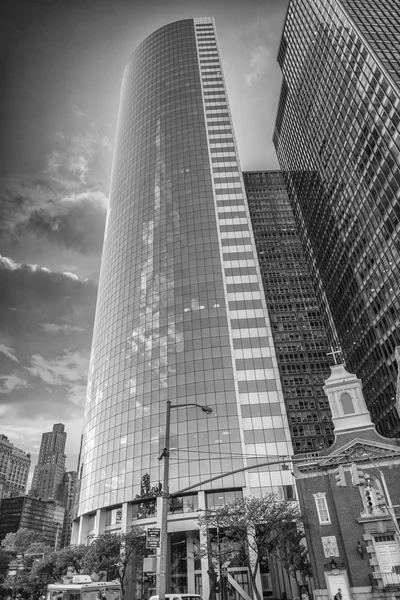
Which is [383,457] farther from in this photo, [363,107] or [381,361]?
[363,107]

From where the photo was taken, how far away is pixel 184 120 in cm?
12450

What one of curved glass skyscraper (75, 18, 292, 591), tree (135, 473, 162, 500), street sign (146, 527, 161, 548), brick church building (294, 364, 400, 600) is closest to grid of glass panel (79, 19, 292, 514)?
curved glass skyscraper (75, 18, 292, 591)

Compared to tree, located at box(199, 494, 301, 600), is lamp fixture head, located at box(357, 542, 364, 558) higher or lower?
lower

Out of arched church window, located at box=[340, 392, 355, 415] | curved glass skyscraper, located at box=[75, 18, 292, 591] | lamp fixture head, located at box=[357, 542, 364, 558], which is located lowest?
lamp fixture head, located at box=[357, 542, 364, 558]

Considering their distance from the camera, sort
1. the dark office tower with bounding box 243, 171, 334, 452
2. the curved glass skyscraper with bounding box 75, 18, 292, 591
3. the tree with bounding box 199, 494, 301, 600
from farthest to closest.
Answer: the dark office tower with bounding box 243, 171, 334, 452 < the curved glass skyscraper with bounding box 75, 18, 292, 591 < the tree with bounding box 199, 494, 301, 600

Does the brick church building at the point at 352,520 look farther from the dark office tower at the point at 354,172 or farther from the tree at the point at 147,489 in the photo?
the dark office tower at the point at 354,172

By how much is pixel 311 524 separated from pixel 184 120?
372 feet

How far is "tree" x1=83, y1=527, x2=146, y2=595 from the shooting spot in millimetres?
52706

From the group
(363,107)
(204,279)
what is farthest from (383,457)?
(363,107)

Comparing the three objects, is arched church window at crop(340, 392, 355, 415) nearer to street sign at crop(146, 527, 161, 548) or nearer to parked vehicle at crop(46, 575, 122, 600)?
parked vehicle at crop(46, 575, 122, 600)

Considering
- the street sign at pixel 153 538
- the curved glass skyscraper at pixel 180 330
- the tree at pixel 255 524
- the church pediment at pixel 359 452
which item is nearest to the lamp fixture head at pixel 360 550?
the tree at pixel 255 524

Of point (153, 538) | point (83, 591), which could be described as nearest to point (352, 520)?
point (83, 591)

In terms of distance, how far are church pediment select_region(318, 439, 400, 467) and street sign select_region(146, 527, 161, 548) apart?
30.9 metres

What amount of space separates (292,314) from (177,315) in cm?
4429
